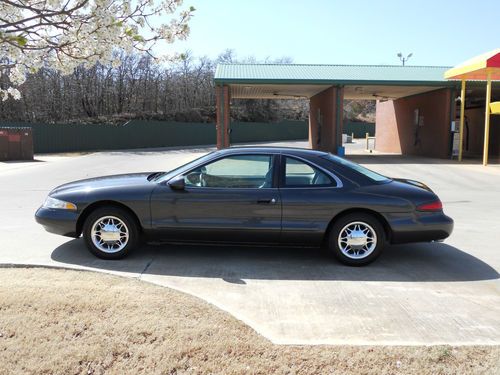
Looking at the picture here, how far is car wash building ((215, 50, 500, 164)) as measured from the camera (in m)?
22.9

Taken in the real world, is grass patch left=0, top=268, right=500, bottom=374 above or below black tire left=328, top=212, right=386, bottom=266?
below

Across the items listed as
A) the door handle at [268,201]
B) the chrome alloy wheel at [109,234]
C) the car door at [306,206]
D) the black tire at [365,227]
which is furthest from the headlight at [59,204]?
the black tire at [365,227]

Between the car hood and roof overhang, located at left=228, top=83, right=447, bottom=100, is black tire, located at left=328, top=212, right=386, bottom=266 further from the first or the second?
roof overhang, located at left=228, top=83, right=447, bottom=100

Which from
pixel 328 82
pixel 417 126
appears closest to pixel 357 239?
pixel 328 82

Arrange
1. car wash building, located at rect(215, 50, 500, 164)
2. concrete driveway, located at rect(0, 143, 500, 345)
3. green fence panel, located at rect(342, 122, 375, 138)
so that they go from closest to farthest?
1. concrete driveway, located at rect(0, 143, 500, 345)
2. car wash building, located at rect(215, 50, 500, 164)
3. green fence panel, located at rect(342, 122, 375, 138)

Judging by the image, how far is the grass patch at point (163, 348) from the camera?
317 cm

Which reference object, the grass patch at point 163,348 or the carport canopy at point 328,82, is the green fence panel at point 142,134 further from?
the grass patch at point 163,348

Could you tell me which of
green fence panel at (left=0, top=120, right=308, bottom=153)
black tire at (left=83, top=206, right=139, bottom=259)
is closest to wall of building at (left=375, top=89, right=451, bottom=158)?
green fence panel at (left=0, top=120, right=308, bottom=153)

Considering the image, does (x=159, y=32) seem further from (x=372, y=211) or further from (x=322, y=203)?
(x=372, y=211)

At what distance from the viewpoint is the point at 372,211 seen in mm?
5672

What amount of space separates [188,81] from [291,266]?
50107 mm

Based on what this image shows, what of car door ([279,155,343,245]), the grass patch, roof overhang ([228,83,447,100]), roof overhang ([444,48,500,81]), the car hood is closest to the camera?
the grass patch

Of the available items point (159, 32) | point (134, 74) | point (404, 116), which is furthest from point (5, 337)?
point (134, 74)

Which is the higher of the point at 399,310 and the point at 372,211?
the point at 372,211
